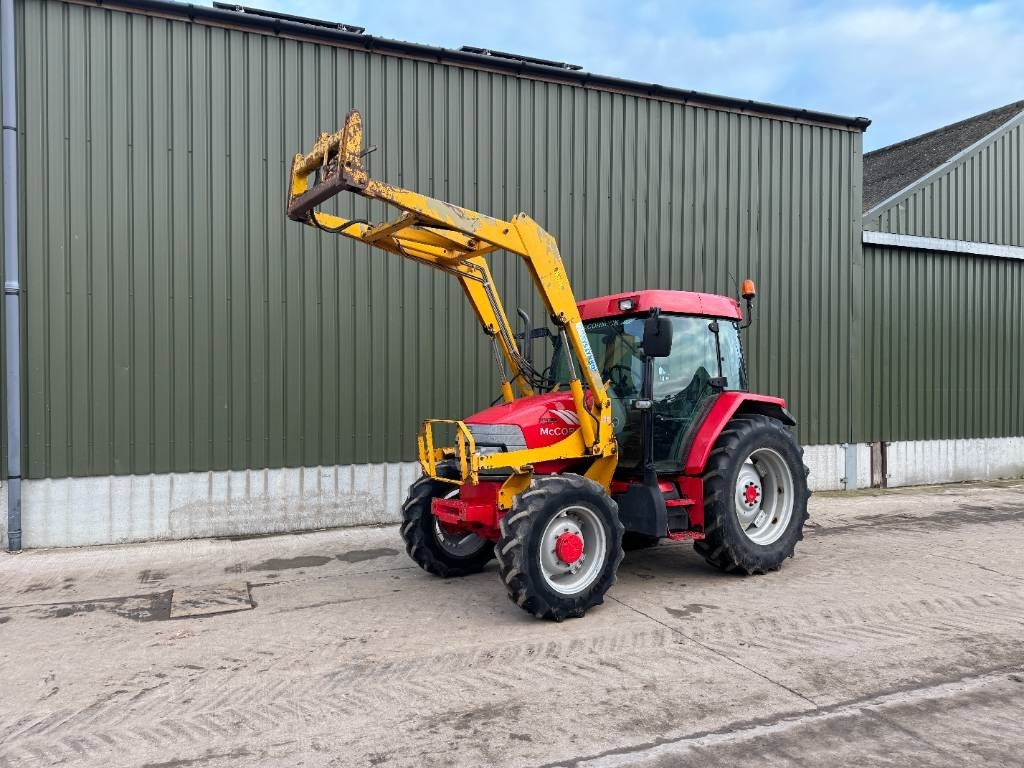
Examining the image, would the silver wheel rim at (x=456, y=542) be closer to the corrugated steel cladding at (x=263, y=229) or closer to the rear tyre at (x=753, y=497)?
the rear tyre at (x=753, y=497)

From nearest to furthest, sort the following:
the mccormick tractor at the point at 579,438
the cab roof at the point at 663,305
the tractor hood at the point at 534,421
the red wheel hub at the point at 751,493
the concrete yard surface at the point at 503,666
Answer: the concrete yard surface at the point at 503,666 → the mccormick tractor at the point at 579,438 → the tractor hood at the point at 534,421 → the cab roof at the point at 663,305 → the red wheel hub at the point at 751,493

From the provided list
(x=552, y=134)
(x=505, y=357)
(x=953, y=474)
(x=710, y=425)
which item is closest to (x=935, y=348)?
(x=953, y=474)

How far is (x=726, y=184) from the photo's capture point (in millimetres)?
11273

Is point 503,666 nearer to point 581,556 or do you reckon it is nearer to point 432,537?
point 581,556

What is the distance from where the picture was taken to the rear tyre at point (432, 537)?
21.2ft

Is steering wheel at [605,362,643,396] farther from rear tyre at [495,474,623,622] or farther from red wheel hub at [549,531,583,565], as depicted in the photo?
red wheel hub at [549,531,583,565]

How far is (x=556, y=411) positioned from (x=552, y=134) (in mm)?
5488

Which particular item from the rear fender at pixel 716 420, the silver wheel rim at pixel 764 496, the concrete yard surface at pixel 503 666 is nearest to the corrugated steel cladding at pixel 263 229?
the concrete yard surface at pixel 503 666

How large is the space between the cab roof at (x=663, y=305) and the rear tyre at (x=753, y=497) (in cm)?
100

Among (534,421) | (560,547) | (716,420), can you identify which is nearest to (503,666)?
(560,547)

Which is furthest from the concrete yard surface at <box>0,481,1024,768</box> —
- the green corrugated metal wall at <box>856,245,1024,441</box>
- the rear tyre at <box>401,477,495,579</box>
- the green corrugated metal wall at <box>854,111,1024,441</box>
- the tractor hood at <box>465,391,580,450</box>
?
the green corrugated metal wall at <box>854,111,1024,441</box>

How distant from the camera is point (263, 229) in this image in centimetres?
881

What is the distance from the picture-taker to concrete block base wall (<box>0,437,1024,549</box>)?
7.95 metres

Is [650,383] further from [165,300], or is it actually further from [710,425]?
[165,300]
